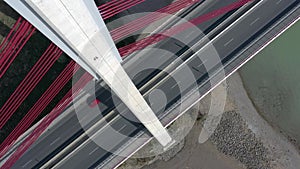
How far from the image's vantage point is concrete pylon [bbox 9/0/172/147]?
1122 centimetres

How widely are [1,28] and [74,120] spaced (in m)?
9.22

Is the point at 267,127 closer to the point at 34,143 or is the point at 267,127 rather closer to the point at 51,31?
the point at 34,143

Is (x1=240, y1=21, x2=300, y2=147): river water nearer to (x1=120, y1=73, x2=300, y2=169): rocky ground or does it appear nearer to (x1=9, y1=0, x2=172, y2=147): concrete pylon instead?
(x1=120, y1=73, x2=300, y2=169): rocky ground

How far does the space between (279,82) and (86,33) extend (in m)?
19.6

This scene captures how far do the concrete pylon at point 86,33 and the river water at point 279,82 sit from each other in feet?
41.5

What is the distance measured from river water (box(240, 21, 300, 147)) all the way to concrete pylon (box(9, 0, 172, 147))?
41.5 ft

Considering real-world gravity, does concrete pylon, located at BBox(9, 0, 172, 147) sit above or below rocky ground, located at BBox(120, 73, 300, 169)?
above

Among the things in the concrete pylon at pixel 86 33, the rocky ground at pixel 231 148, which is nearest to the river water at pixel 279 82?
the rocky ground at pixel 231 148

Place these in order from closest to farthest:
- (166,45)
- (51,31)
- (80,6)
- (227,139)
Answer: (80,6) < (51,31) < (166,45) < (227,139)

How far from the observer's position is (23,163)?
76.6ft

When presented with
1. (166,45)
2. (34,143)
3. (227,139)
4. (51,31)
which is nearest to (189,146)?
(227,139)

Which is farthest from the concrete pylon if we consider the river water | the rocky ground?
the river water

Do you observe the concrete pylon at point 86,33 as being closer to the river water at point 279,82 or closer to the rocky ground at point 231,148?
the rocky ground at point 231,148

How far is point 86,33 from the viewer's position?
42.5ft
